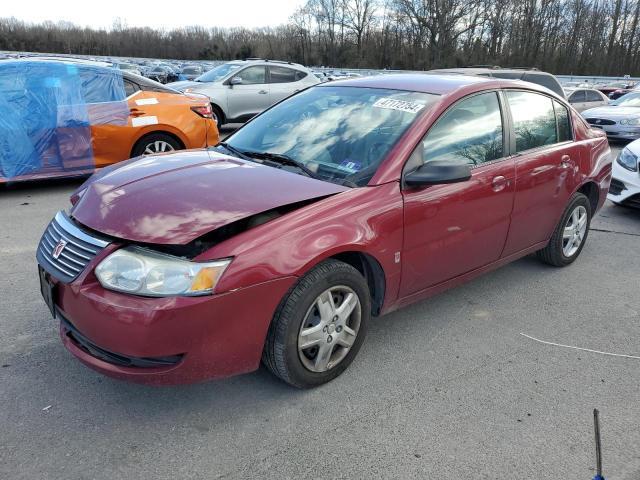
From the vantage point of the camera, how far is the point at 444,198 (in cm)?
312

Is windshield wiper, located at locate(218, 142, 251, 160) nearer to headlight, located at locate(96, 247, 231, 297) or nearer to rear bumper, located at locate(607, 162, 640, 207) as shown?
headlight, located at locate(96, 247, 231, 297)

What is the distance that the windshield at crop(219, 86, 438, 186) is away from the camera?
3047mm

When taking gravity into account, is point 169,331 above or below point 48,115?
below

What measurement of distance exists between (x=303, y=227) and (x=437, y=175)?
34.1 inches

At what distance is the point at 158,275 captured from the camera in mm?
2262

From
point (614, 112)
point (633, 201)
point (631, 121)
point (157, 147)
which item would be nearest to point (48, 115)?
point (157, 147)

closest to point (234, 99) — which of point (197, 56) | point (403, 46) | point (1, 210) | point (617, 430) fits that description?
point (1, 210)

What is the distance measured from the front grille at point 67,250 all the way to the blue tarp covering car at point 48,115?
4.15 meters

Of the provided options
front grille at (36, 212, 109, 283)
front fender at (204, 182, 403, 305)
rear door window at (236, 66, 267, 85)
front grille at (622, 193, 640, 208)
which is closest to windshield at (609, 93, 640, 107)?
front grille at (622, 193, 640, 208)

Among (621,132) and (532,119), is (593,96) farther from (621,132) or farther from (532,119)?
(532,119)

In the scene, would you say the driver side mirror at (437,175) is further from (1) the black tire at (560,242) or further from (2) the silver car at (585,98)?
(2) the silver car at (585,98)

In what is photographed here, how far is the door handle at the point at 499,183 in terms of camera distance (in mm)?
3445

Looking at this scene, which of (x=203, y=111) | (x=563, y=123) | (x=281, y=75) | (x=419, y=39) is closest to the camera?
(x=563, y=123)

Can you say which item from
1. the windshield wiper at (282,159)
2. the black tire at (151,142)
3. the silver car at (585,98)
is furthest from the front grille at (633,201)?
the silver car at (585,98)
